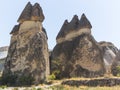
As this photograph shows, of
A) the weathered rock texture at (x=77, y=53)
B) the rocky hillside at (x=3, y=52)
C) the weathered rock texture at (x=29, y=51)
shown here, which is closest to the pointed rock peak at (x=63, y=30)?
the weathered rock texture at (x=77, y=53)

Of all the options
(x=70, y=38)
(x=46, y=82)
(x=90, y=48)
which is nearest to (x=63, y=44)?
(x=70, y=38)

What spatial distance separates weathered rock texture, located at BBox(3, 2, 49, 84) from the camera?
3691cm

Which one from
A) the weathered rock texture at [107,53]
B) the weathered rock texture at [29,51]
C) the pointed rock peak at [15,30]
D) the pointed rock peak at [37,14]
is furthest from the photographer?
the weathered rock texture at [107,53]

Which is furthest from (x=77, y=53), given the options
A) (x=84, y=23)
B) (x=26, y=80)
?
(x=26, y=80)

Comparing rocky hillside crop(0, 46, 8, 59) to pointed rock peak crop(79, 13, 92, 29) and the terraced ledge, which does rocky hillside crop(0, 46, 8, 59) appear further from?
the terraced ledge

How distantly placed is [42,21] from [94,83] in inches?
352

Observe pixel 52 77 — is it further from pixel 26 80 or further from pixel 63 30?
pixel 63 30

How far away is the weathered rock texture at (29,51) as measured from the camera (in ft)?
121

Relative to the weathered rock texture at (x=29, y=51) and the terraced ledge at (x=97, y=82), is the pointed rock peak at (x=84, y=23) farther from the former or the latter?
the terraced ledge at (x=97, y=82)

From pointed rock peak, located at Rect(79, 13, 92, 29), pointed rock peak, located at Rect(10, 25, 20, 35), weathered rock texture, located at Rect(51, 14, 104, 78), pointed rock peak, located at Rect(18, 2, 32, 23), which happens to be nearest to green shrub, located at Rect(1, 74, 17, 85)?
pointed rock peak, located at Rect(10, 25, 20, 35)

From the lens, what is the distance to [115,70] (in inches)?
1886

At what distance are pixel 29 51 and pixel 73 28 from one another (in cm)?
939

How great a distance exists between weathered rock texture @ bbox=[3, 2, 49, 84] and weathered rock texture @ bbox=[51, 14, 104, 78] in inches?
190

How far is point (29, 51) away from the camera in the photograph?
124ft
